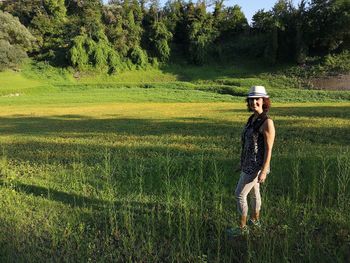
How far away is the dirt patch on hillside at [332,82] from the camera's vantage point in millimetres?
44028

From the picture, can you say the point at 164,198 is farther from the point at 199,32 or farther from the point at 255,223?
the point at 199,32

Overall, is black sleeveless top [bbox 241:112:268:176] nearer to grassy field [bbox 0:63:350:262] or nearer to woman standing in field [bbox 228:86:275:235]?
woman standing in field [bbox 228:86:275:235]

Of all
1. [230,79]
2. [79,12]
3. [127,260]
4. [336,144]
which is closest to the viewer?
[127,260]

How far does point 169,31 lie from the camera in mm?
62562

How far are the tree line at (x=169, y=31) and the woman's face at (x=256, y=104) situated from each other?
4489cm

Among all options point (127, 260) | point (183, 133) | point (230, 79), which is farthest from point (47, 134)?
point (230, 79)

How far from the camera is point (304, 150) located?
34.5 ft

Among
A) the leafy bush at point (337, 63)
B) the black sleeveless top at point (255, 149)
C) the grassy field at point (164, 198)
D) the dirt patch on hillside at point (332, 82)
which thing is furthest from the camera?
the leafy bush at point (337, 63)

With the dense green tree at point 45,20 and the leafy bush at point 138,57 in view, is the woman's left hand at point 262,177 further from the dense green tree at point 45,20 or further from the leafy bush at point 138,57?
the dense green tree at point 45,20

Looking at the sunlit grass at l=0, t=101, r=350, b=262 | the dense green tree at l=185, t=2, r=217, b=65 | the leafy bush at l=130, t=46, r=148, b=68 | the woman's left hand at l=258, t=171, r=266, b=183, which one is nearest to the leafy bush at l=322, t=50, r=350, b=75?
the dense green tree at l=185, t=2, r=217, b=65

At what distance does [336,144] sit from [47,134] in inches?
410

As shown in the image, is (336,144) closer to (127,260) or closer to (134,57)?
(127,260)

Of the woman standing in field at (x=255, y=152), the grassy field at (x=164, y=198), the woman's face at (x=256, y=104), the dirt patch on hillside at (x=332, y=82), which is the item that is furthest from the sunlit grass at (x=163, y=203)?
the dirt patch on hillside at (x=332, y=82)

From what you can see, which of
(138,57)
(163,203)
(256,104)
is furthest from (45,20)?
(256,104)
